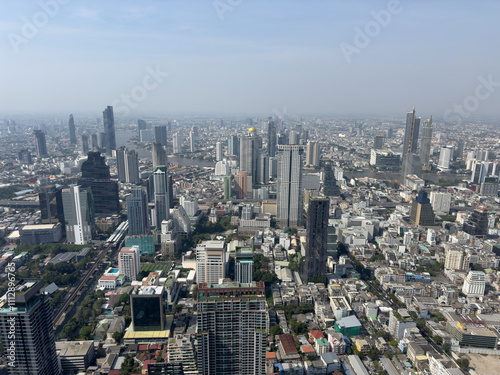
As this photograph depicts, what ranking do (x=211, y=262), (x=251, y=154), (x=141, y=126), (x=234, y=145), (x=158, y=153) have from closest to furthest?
(x=211, y=262)
(x=158, y=153)
(x=251, y=154)
(x=234, y=145)
(x=141, y=126)

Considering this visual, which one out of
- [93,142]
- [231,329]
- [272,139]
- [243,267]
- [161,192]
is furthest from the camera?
[93,142]

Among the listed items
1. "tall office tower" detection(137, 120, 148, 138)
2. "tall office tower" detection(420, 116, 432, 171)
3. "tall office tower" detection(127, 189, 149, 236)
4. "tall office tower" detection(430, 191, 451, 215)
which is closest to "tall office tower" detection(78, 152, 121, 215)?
"tall office tower" detection(127, 189, 149, 236)

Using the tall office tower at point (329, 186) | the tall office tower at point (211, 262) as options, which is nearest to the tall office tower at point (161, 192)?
the tall office tower at point (211, 262)

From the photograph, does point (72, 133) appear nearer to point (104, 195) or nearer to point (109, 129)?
point (109, 129)

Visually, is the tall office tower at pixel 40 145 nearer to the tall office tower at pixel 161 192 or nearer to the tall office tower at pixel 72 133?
the tall office tower at pixel 72 133

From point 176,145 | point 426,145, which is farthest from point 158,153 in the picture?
point 426,145

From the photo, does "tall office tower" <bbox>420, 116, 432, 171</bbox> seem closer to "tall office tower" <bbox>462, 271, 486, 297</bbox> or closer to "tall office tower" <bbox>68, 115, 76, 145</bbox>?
"tall office tower" <bbox>462, 271, 486, 297</bbox>
